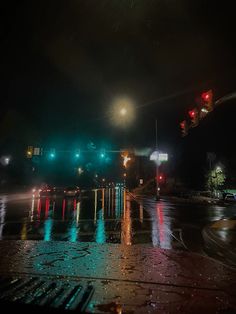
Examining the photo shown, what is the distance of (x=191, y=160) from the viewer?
68.9 meters

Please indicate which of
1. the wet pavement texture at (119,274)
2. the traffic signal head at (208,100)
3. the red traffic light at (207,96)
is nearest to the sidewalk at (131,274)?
the wet pavement texture at (119,274)

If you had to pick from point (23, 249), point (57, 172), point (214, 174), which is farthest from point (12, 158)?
point (23, 249)

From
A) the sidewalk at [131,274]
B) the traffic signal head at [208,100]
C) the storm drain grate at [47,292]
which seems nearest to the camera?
the storm drain grate at [47,292]

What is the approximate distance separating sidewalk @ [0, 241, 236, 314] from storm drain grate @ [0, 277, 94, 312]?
0.13 metres

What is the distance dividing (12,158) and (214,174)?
4011cm

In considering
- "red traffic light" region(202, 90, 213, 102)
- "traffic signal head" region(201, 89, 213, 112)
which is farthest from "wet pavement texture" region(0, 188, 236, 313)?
"red traffic light" region(202, 90, 213, 102)

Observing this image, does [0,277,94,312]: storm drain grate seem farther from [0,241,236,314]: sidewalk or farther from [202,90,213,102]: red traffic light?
[202,90,213,102]: red traffic light

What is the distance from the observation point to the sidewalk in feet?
18.8

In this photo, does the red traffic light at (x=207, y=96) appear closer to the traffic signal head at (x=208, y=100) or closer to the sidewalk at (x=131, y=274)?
the traffic signal head at (x=208, y=100)

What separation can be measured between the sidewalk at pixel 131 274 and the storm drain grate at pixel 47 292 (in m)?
0.13

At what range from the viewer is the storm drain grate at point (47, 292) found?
558 cm

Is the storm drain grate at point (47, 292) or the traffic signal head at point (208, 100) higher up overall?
the traffic signal head at point (208, 100)

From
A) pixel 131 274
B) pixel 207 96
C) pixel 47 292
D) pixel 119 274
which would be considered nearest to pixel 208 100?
pixel 207 96

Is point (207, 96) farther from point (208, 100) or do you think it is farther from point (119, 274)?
point (119, 274)
